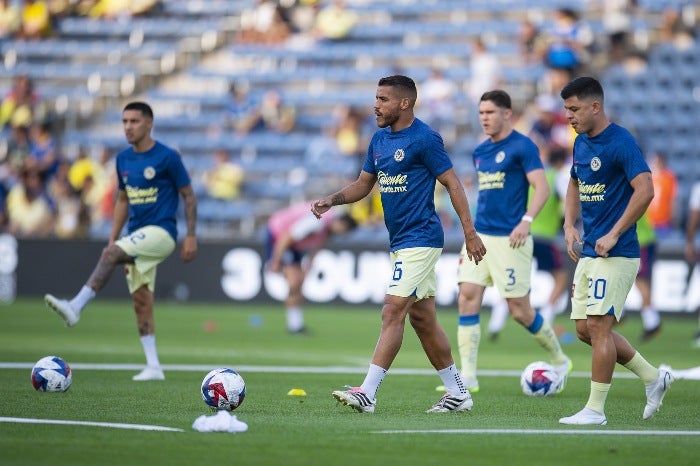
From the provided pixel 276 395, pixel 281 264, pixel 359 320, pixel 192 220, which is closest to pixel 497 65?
pixel 359 320

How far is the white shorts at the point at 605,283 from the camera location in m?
8.92

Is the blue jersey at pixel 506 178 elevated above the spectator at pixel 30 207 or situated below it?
above

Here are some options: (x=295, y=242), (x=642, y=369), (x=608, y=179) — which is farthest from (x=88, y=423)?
(x=295, y=242)

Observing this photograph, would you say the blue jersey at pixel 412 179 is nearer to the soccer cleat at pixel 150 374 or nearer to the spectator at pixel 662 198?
the soccer cleat at pixel 150 374

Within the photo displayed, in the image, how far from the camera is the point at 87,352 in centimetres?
1505

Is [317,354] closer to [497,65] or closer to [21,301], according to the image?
[21,301]

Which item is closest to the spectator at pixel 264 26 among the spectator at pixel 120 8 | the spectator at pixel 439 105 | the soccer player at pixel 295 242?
the spectator at pixel 120 8

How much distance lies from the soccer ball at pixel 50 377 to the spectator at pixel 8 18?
83.5 ft

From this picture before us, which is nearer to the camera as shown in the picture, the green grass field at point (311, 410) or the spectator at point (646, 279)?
the green grass field at point (311, 410)

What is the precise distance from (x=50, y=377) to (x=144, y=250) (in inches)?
86.4

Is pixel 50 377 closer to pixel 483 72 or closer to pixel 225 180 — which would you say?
pixel 225 180

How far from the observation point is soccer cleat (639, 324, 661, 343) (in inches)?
711

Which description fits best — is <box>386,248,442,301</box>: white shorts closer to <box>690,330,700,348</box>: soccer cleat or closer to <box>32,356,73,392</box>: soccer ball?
<box>32,356,73,392</box>: soccer ball

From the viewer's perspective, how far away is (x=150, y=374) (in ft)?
39.5
